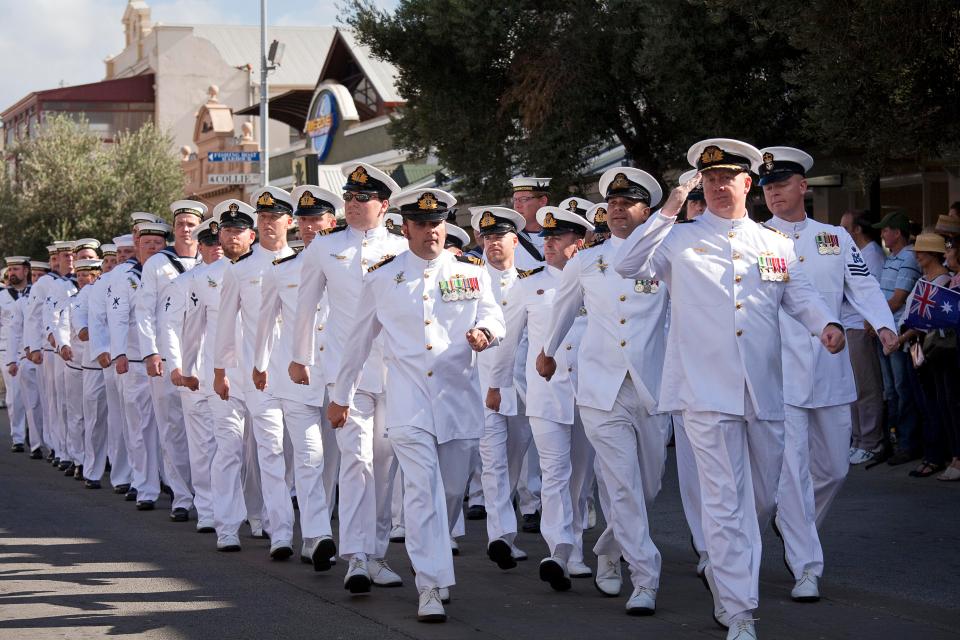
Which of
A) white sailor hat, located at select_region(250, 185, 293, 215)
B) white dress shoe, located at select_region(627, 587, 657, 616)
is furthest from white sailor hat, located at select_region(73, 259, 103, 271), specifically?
white dress shoe, located at select_region(627, 587, 657, 616)

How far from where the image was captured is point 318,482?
942cm

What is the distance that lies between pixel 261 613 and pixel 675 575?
8.53ft

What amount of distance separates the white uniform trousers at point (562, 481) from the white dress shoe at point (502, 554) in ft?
1.48

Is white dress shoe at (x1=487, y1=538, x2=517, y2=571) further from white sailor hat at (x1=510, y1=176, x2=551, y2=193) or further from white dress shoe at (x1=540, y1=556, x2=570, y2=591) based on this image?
white sailor hat at (x1=510, y1=176, x2=551, y2=193)

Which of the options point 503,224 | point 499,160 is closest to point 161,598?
point 503,224

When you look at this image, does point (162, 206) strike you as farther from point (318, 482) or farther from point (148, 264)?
point (318, 482)

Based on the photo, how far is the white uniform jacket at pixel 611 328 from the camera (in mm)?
8242

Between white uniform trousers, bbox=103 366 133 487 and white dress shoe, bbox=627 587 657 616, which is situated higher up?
white uniform trousers, bbox=103 366 133 487

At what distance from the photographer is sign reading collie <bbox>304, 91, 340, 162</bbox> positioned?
45.7 metres

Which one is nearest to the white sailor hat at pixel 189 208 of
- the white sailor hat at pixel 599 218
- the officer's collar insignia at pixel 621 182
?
the white sailor hat at pixel 599 218

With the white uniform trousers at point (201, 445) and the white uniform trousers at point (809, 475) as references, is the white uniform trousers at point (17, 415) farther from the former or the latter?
the white uniform trousers at point (809, 475)

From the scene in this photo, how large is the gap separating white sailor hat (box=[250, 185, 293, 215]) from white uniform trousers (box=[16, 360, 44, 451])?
10172mm

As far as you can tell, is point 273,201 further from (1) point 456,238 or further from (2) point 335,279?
(1) point 456,238

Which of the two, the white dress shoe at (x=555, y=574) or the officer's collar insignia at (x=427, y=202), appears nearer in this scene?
the officer's collar insignia at (x=427, y=202)
